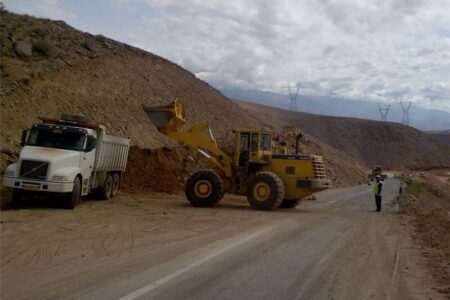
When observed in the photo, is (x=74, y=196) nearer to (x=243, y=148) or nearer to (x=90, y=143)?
(x=90, y=143)

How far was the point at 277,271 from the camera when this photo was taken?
31.3 ft

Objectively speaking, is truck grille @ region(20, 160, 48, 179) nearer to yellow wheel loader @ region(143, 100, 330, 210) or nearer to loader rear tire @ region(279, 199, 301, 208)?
yellow wheel loader @ region(143, 100, 330, 210)

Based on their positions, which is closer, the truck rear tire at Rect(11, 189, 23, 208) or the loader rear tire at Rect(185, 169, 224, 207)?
the truck rear tire at Rect(11, 189, 23, 208)

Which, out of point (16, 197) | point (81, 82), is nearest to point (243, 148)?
point (16, 197)

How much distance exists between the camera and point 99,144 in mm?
18984

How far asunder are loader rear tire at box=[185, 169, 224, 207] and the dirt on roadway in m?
3.29

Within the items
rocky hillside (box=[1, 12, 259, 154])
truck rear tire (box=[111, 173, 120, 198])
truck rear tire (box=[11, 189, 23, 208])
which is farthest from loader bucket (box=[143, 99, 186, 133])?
rocky hillside (box=[1, 12, 259, 154])

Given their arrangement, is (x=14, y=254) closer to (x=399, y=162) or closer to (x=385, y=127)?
(x=399, y=162)

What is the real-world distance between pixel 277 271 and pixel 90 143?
10.3 meters

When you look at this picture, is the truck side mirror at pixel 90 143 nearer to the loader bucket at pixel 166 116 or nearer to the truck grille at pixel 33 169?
the truck grille at pixel 33 169

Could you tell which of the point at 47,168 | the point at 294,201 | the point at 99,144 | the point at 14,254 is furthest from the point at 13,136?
the point at 14,254

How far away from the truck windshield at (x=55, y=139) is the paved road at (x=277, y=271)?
6.33 m

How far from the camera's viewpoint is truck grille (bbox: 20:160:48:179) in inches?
636

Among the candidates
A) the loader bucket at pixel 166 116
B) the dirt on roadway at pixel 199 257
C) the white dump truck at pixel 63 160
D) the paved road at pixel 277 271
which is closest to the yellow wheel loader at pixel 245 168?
the loader bucket at pixel 166 116
